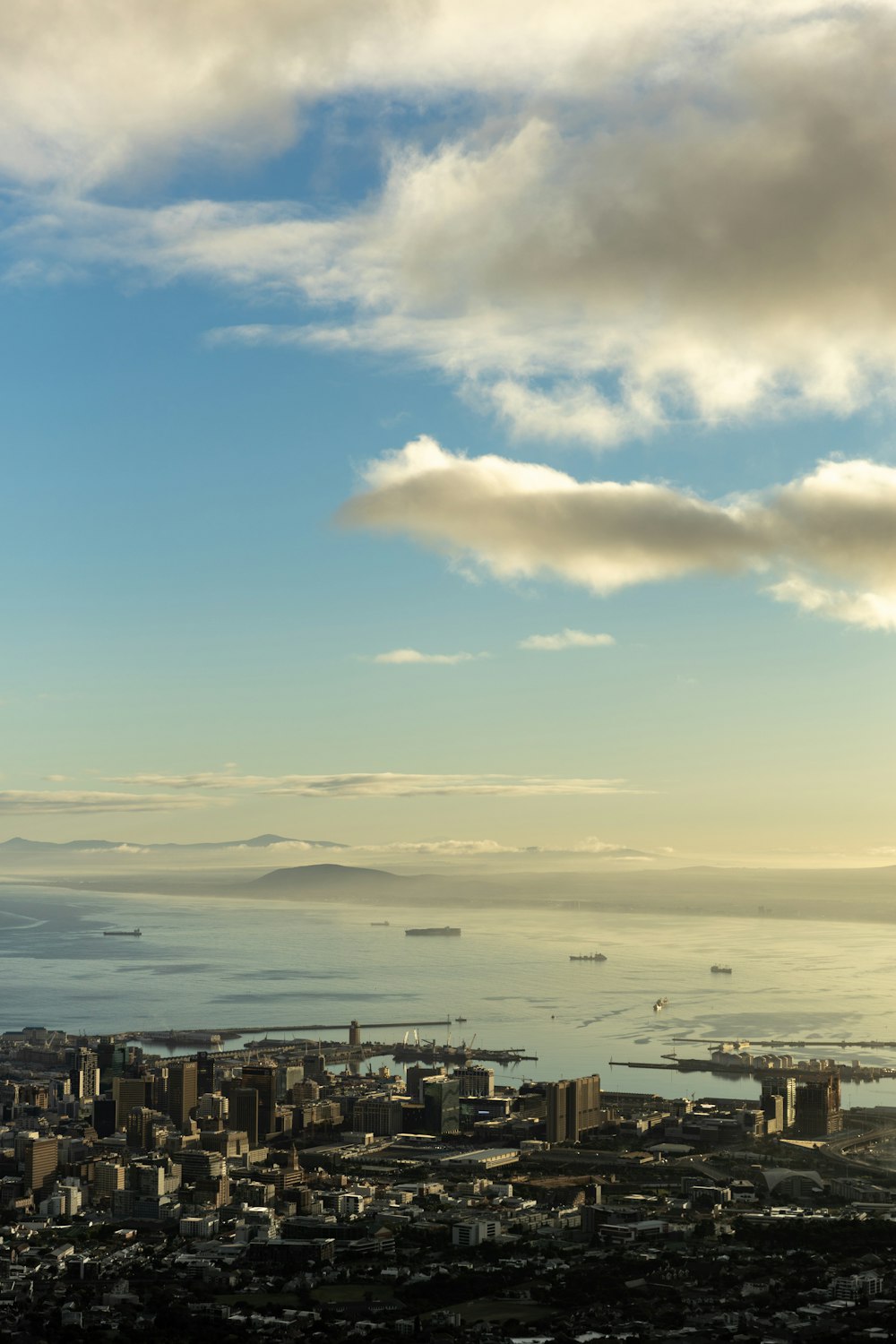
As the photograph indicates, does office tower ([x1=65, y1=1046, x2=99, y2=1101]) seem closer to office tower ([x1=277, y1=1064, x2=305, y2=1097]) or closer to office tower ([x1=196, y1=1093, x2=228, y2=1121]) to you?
office tower ([x1=196, y1=1093, x2=228, y2=1121])

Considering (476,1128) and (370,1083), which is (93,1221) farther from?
(370,1083)

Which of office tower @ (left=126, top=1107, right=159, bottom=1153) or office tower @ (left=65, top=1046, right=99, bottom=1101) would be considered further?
office tower @ (left=65, top=1046, right=99, bottom=1101)

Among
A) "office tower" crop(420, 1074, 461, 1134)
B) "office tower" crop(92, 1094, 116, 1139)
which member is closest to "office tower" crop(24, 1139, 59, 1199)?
"office tower" crop(92, 1094, 116, 1139)

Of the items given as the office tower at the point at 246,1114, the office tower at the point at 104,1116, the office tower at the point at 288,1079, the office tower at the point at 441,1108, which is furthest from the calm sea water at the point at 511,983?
the office tower at the point at 104,1116

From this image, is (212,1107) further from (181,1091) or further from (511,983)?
(511,983)

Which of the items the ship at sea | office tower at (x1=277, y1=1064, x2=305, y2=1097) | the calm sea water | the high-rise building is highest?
the ship at sea

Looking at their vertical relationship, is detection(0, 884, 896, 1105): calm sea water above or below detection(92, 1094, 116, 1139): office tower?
above

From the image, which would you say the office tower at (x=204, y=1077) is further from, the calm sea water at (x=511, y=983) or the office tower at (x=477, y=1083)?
the calm sea water at (x=511, y=983)
